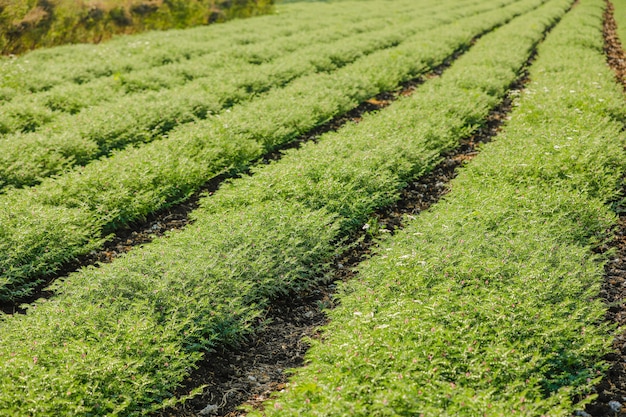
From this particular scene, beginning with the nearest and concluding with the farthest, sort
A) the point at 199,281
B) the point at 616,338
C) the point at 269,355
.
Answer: the point at 616,338 → the point at 269,355 → the point at 199,281

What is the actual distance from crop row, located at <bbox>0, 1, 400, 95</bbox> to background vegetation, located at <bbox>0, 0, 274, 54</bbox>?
112 cm

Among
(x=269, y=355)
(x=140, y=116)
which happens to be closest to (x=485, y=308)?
(x=269, y=355)

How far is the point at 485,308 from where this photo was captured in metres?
4.31

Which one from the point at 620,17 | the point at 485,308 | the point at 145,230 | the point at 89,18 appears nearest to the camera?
the point at 485,308

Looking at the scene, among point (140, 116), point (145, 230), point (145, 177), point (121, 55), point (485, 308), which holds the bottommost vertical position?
point (145, 230)

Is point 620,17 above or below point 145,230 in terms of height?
above

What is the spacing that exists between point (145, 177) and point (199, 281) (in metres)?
3.02

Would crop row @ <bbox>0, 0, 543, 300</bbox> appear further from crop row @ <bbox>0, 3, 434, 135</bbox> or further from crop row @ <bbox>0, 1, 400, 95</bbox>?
crop row @ <bbox>0, 1, 400, 95</bbox>

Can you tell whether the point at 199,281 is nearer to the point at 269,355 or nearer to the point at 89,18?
the point at 269,355

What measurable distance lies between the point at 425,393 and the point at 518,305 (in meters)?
1.27

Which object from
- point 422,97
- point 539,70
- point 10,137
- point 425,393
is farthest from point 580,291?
point 539,70

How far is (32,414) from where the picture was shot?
3.52 meters

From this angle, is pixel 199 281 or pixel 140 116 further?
pixel 140 116

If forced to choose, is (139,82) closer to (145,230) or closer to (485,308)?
(145,230)
